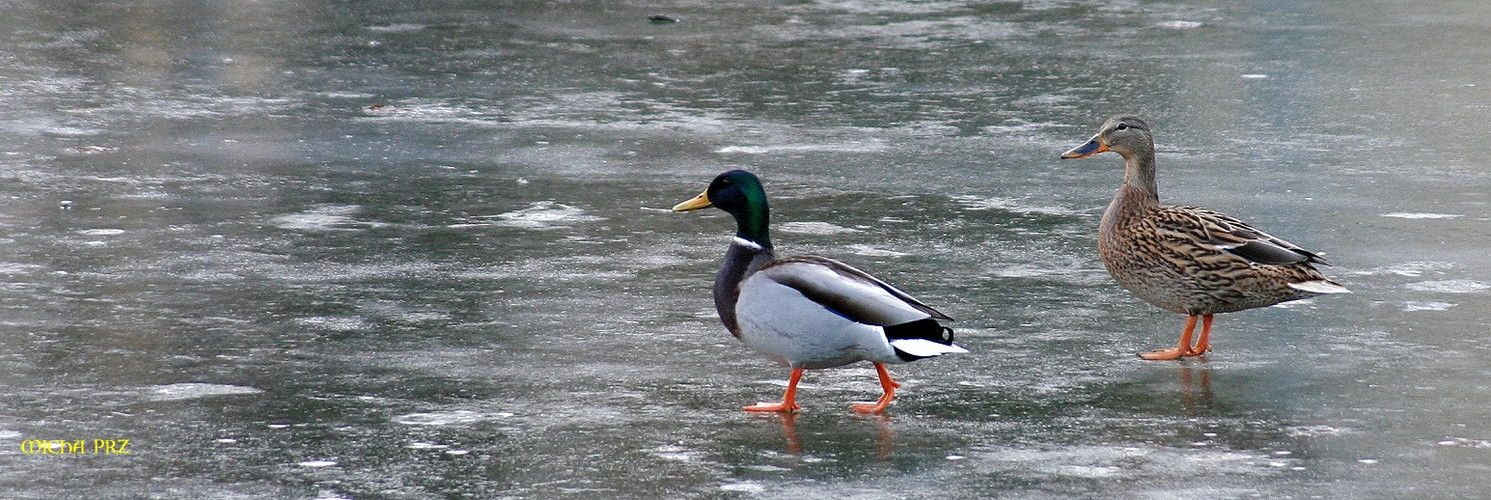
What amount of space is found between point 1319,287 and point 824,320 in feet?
5.90

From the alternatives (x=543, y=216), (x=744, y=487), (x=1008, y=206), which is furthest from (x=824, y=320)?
(x=1008, y=206)

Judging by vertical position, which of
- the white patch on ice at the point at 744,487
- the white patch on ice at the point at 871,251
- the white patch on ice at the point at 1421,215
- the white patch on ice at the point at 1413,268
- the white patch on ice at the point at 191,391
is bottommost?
the white patch on ice at the point at 871,251

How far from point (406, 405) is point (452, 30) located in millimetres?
8573

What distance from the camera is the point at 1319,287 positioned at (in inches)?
245

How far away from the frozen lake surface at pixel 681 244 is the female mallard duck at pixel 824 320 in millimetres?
170

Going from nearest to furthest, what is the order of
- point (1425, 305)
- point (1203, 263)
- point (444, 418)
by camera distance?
point (444, 418), point (1203, 263), point (1425, 305)

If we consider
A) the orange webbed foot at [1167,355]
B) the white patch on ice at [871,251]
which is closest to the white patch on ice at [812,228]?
the white patch on ice at [871,251]

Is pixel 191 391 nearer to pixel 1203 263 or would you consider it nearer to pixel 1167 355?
pixel 1167 355

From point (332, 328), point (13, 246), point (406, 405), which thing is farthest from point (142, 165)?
point (406, 405)

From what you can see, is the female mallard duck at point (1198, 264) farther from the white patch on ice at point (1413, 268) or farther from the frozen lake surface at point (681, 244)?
the white patch on ice at point (1413, 268)

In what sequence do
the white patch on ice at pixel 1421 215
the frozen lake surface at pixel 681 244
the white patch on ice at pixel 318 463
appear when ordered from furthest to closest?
the white patch on ice at pixel 1421 215
the frozen lake surface at pixel 681 244
the white patch on ice at pixel 318 463

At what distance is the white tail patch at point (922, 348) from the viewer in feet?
18.0

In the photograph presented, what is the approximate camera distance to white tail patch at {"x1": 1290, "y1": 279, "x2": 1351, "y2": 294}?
6203 mm

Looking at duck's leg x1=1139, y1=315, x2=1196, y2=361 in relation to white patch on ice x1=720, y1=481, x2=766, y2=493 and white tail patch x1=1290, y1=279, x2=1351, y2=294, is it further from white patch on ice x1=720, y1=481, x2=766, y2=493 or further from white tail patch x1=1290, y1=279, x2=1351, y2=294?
white patch on ice x1=720, y1=481, x2=766, y2=493
